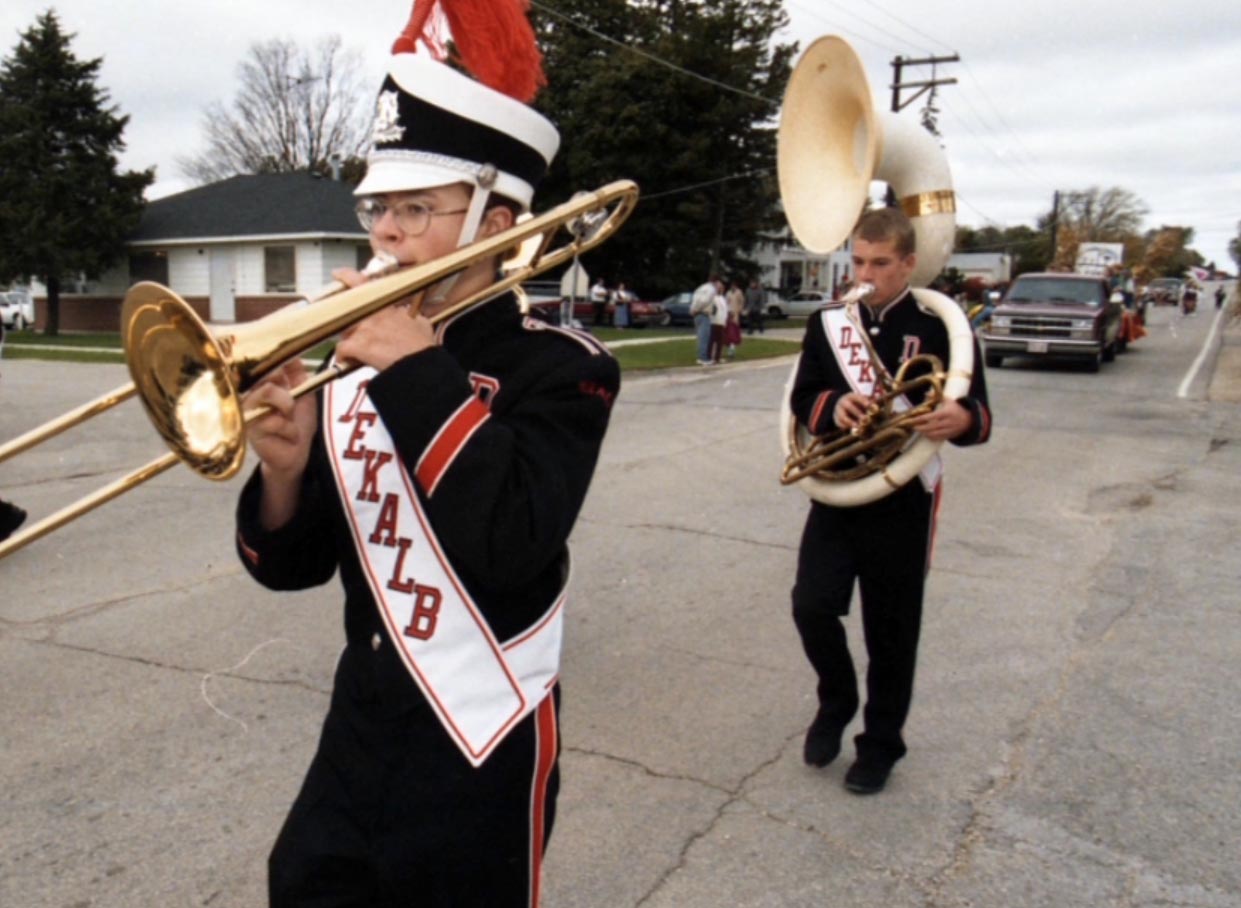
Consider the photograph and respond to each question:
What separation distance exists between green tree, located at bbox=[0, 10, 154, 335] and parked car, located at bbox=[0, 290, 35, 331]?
9.96 ft

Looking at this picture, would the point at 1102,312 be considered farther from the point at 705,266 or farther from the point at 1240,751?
the point at 705,266

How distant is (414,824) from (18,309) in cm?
3926

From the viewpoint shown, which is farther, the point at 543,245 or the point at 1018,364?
the point at 1018,364

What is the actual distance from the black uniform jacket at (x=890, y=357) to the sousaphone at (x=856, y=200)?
46 mm

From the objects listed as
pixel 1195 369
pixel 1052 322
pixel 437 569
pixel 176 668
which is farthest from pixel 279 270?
pixel 437 569

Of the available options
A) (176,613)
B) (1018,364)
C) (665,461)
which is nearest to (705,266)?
(1018,364)

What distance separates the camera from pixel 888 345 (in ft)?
12.2

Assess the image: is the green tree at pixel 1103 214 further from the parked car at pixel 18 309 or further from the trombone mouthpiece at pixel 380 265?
the trombone mouthpiece at pixel 380 265

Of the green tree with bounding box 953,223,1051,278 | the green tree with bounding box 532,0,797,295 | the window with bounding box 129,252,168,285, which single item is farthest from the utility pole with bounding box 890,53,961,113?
the green tree with bounding box 953,223,1051,278

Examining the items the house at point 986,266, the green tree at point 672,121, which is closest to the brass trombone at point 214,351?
the green tree at point 672,121

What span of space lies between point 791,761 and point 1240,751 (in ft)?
5.40

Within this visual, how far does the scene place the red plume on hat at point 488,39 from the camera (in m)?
1.90

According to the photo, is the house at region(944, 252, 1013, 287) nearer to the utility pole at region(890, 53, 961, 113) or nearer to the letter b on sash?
the utility pole at region(890, 53, 961, 113)

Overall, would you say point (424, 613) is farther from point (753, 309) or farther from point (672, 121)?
point (672, 121)
